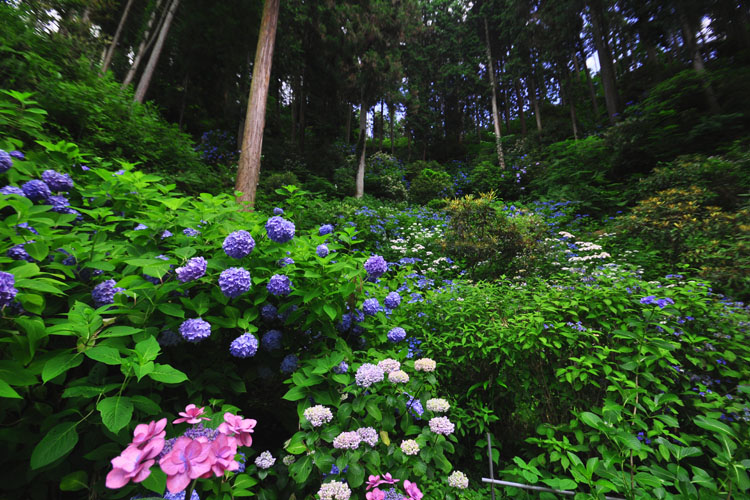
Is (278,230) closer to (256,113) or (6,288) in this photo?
(6,288)

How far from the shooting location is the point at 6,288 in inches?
32.2

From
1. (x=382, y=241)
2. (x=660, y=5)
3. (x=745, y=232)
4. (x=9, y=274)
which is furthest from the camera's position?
(x=660, y=5)

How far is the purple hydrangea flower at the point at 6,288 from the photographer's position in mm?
810

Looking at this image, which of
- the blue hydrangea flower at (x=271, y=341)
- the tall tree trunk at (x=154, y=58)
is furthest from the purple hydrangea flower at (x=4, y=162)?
the tall tree trunk at (x=154, y=58)

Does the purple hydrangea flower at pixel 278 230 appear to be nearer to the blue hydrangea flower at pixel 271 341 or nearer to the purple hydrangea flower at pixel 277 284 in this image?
the purple hydrangea flower at pixel 277 284

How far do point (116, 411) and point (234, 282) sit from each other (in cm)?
53

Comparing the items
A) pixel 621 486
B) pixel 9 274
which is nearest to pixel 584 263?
pixel 621 486

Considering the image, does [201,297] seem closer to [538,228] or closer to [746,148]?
[538,228]

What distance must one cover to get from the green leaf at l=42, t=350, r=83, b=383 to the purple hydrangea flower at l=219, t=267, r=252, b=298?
1.53 ft

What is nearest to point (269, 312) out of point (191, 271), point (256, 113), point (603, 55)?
point (191, 271)

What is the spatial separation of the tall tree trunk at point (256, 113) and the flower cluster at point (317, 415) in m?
4.96

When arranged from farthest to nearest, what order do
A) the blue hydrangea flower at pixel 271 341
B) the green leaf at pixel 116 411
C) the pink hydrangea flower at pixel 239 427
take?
the blue hydrangea flower at pixel 271 341 → the green leaf at pixel 116 411 → the pink hydrangea flower at pixel 239 427

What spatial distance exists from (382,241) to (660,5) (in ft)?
36.7

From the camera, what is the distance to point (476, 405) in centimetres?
195
